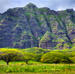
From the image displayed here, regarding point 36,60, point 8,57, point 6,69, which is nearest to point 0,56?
point 8,57

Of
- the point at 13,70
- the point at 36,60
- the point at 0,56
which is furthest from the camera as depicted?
the point at 36,60

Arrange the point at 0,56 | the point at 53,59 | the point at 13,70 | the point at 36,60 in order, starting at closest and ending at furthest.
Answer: the point at 13,70 → the point at 0,56 → the point at 53,59 → the point at 36,60

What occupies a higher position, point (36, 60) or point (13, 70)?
point (13, 70)

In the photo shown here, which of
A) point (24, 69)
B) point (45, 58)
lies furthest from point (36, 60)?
point (24, 69)

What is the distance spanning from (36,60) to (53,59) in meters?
27.7

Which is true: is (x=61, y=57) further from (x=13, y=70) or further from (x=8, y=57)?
(x=13, y=70)

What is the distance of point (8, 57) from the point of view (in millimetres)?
80938

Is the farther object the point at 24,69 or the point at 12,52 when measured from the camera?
the point at 12,52

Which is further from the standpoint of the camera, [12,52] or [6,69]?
[12,52]

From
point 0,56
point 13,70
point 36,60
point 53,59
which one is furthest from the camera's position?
point 36,60

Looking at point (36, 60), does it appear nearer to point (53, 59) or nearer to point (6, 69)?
point (53, 59)

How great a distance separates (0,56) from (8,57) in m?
4.05

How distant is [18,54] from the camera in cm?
8481

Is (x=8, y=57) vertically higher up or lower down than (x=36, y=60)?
higher up
